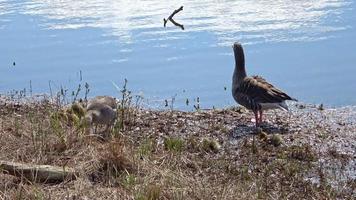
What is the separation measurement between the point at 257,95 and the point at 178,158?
2.46 metres

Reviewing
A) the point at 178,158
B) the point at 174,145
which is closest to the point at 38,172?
the point at 178,158

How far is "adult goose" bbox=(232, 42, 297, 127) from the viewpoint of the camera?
351 inches

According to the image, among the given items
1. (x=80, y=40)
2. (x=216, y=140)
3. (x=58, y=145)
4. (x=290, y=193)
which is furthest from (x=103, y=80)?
(x=290, y=193)

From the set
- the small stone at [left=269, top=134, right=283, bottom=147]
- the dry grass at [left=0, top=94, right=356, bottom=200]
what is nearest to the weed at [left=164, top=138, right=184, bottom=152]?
the dry grass at [left=0, top=94, right=356, bottom=200]

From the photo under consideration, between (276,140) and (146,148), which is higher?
(146,148)

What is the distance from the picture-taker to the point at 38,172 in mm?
6113

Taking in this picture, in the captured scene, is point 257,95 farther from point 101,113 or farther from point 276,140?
point 101,113

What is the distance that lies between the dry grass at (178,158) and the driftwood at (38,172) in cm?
7

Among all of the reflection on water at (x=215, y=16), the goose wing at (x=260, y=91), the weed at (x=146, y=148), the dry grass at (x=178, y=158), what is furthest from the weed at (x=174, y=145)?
the reflection on water at (x=215, y=16)

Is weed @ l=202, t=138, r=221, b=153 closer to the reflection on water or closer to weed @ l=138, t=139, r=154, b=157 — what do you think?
weed @ l=138, t=139, r=154, b=157

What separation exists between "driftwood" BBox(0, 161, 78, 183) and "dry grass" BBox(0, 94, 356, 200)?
0.21ft

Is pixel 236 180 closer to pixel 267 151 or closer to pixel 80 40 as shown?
pixel 267 151

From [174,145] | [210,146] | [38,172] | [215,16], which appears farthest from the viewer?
[215,16]

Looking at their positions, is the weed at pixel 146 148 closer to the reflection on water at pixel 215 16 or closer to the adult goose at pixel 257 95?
the adult goose at pixel 257 95
